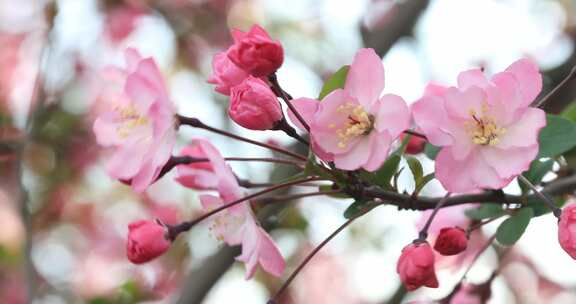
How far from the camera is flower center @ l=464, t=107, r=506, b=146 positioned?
A: 36.3 inches

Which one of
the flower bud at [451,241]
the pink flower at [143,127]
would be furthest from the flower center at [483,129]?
the pink flower at [143,127]

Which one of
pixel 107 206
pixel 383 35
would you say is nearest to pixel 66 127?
pixel 107 206

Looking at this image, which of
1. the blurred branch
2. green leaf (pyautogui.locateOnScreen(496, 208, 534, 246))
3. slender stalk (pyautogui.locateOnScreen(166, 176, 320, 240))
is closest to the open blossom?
slender stalk (pyautogui.locateOnScreen(166, 176, 320, 240))

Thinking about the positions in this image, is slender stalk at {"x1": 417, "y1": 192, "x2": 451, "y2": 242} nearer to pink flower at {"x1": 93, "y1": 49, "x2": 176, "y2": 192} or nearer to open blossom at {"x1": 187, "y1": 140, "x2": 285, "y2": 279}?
open blossom at {"x1": 187, "y1": 140, "x2": 285, "y2": 279}

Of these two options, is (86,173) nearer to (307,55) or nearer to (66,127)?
(66,127)

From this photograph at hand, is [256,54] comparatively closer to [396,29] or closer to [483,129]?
[483,129]

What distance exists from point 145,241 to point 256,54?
0.25 metres

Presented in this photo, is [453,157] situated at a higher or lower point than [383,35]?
higher

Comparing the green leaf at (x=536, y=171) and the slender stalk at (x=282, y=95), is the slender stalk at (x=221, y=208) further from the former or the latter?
the green leaf at (x=536, y=171)

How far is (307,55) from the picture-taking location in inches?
125

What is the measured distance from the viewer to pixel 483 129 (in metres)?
0.94

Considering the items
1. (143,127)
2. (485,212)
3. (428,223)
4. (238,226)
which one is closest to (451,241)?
(428,223)

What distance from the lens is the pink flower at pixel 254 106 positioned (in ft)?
2.82

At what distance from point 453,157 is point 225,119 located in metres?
1.65
